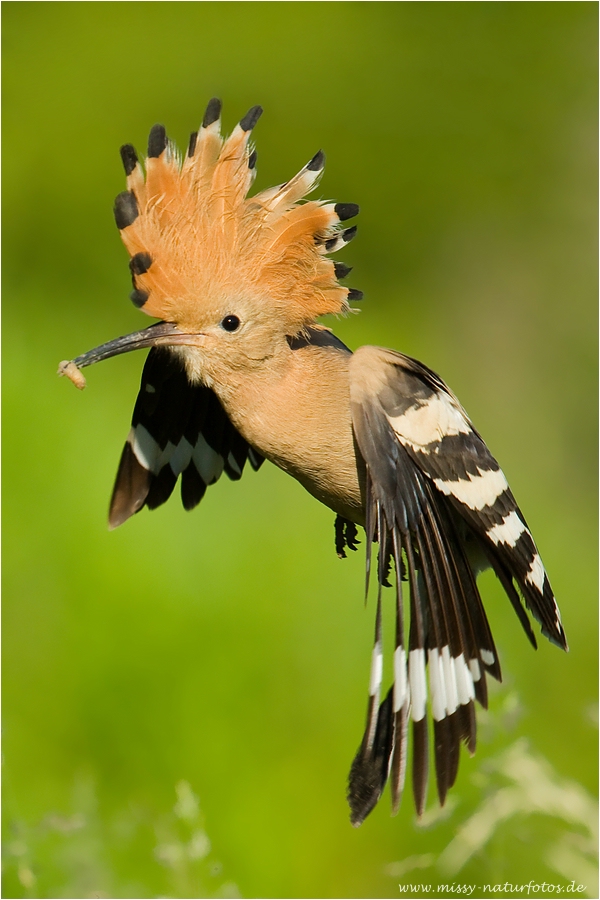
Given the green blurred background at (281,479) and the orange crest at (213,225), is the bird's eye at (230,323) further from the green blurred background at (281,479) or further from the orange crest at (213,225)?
the green blurred background at (281,479)

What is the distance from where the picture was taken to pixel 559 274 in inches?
149

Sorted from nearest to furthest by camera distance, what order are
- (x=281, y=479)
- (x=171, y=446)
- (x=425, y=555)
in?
(x=425, y=555) < (x=171, y=446) < (x=281, y=479)

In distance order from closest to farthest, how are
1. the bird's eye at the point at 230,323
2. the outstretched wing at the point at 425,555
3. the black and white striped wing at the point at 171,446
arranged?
1. the outstretched wing at the point at 425,555
2. the bird's eye at the point at 230,323
3. the black and white striped wing at the point at 171,446

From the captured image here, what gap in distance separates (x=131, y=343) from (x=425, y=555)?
0.46 metres

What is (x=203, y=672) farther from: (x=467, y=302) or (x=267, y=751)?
(x=467, y=302)

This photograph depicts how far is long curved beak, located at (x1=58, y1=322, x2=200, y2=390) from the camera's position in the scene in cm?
135

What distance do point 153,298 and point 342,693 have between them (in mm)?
1255

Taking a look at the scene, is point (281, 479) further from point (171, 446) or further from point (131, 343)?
point (131, 343)

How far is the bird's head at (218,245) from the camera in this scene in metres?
1.35

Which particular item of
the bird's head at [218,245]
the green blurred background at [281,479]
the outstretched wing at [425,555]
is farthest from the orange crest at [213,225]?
the green blurred background at [281,479]

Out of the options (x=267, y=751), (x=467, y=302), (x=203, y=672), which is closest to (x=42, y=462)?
(x=203, y=672)

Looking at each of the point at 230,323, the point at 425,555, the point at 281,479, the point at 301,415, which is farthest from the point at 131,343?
the point at 281,479

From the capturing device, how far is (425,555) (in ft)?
4.37

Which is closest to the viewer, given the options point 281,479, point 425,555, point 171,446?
point 425,555
